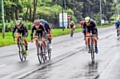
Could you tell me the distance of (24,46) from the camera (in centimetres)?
1786

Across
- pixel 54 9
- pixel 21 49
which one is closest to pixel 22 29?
pixel 21 49

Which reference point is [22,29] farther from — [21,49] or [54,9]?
[54,9]

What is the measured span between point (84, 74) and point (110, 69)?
52.3 inches

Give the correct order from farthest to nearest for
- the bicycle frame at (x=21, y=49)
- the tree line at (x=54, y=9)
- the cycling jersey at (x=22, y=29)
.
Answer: the tree line at (x=54, y=9), the bicycle frame at (x=21, y=49), the cycling jersey at (x=22, y=29)

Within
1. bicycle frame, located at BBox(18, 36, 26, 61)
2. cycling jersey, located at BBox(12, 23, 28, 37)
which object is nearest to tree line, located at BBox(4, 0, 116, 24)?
bicycle frame, located at BBox(18, 36, 26, 61)

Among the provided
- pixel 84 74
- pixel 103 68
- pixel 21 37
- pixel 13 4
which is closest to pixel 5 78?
pixel 84 74

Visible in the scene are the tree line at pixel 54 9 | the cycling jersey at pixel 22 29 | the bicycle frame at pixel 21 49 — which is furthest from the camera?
the tree line at pixel 54 9

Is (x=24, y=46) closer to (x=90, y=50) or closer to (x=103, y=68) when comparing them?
(x=90, y=50)

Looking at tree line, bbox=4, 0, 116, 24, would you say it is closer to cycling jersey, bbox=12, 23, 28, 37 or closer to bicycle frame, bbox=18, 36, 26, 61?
bicycle frame, bbox=18, 36, 26, 61

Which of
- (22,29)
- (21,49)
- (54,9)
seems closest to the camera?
(22,29)

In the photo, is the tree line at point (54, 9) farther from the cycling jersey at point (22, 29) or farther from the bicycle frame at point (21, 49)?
the cycling jersey at point (22, 29)

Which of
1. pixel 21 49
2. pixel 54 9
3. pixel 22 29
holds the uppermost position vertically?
pixel 22 29

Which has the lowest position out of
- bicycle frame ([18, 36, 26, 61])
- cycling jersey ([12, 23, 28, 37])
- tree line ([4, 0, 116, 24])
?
tree line ([4, 0, 116, 24])

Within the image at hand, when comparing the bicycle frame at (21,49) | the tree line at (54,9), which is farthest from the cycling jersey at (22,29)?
the tree line at (54,9)
